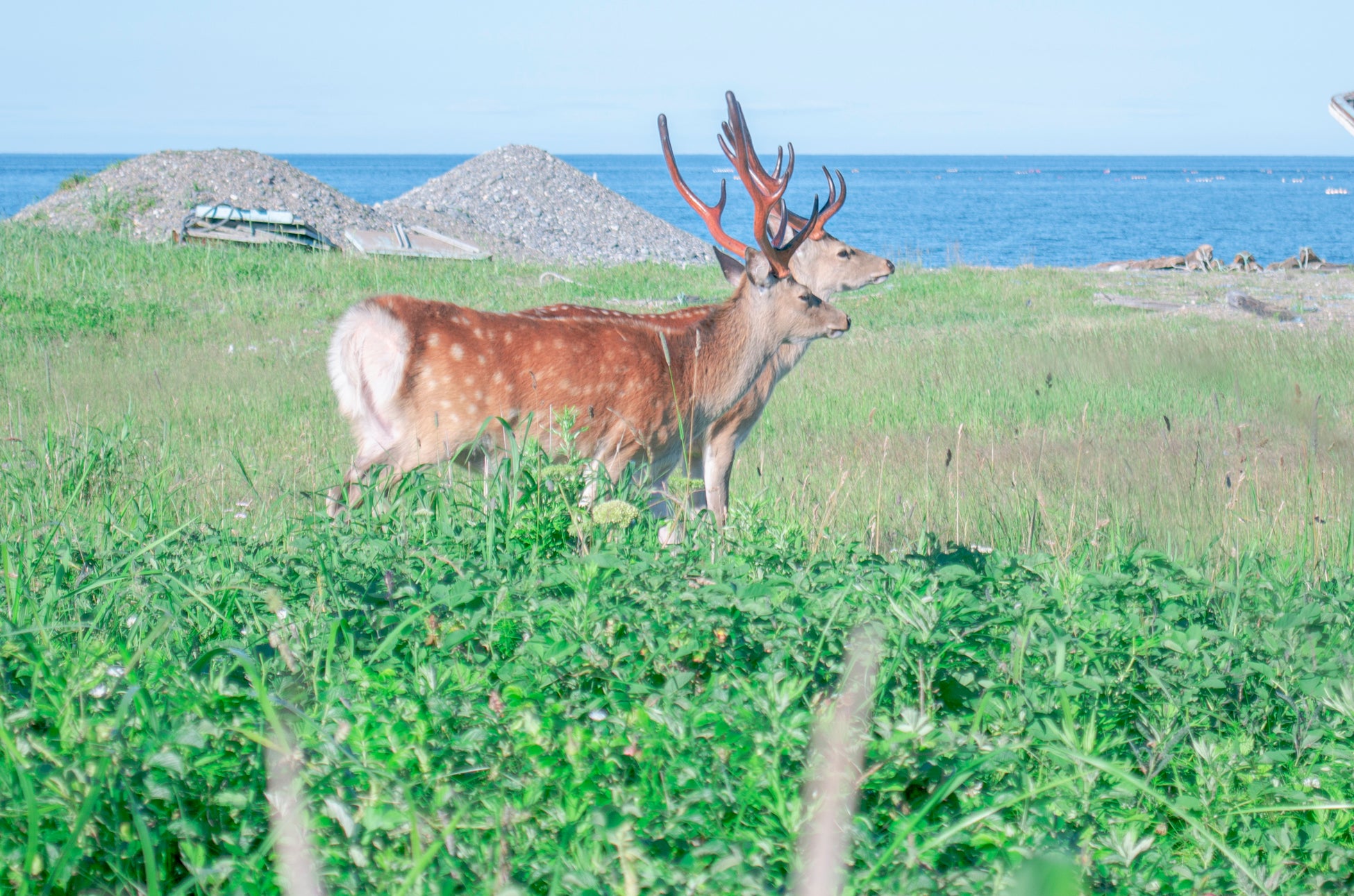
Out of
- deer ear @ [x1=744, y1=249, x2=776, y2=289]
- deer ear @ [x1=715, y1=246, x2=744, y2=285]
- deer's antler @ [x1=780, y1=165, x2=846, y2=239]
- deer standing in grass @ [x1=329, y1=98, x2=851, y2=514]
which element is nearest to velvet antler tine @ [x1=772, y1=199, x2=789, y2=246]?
deer's antler @ [x1=780, y1=165, x2=846, y2=239]

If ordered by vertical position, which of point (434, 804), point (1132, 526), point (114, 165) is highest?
point (114, 165)

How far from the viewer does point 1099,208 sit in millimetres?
73125

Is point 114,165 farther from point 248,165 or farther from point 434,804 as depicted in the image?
point 434,804

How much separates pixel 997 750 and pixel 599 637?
792 mm

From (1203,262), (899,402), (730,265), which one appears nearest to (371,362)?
(730,265)

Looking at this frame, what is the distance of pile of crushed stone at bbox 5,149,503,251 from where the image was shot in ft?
64.1

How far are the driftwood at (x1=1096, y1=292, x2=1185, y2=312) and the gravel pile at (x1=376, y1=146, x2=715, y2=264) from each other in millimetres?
9463

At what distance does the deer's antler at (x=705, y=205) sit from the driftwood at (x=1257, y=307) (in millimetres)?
8342

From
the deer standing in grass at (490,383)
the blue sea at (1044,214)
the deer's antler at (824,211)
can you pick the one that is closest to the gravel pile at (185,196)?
the blue sea at (1044,214)

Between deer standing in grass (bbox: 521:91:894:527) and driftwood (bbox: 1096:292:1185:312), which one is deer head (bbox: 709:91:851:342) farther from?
driftwood (bbox: 1096:292:1185:312)

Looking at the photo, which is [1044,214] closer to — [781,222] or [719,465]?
[781,222]

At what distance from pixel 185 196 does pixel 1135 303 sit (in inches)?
596

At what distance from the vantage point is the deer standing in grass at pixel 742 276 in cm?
576

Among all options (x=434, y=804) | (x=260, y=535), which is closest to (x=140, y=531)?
(x=260, y=535)
